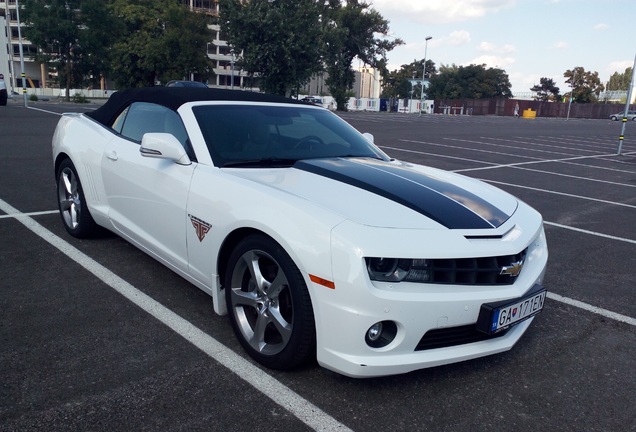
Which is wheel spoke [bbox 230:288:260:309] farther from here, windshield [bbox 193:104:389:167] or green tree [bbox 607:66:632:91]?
green tree [bbox 607:66:632:91]

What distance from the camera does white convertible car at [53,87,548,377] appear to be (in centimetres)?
245

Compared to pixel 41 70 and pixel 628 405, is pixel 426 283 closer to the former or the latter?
pixel 628 405

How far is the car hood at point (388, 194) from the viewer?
2.70 metres

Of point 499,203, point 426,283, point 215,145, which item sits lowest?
point 426,283

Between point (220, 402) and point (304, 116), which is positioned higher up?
point (304, 116)

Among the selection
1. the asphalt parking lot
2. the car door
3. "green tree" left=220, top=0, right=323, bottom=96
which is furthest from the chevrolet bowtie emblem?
"green tree" left=220, top=0, right=323, bottom=96

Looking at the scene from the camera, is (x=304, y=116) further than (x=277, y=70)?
Result: No

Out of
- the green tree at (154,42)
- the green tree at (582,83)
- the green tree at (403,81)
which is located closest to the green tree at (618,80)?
the green tree at (582,83)

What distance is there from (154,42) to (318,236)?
1907 inches

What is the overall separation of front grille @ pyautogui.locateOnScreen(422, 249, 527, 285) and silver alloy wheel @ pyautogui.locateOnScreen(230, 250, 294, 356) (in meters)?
0.73

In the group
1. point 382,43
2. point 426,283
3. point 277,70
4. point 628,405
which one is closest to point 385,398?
point 426,283

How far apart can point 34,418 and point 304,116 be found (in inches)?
108

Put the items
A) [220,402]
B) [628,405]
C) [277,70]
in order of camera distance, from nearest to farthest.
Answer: [220,402]
[628,405]
[277,70]

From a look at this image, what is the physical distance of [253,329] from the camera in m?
2.97
